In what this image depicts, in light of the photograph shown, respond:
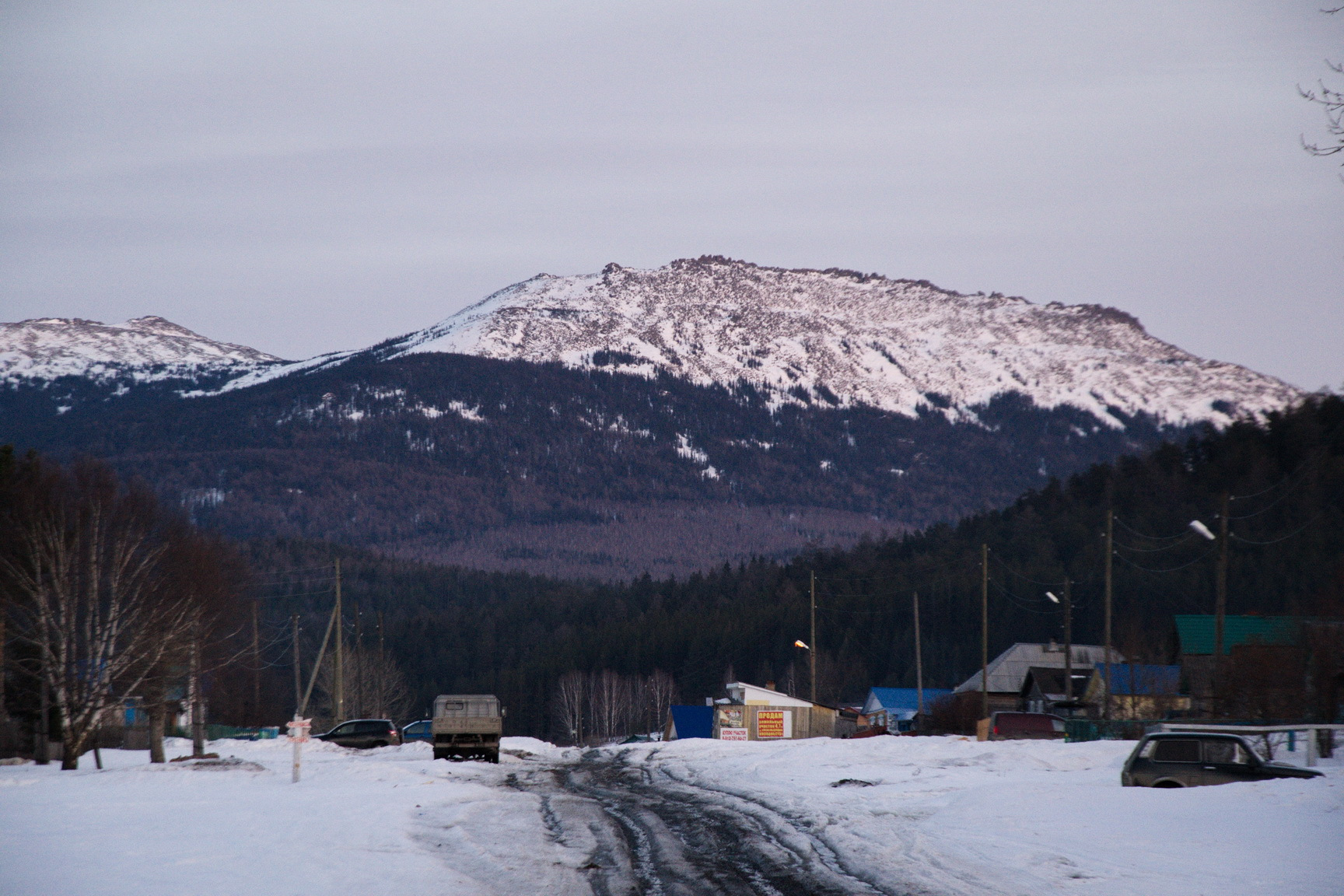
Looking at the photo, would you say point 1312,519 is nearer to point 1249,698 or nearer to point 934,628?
point 934,628

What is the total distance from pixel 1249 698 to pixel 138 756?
3517 centimetres

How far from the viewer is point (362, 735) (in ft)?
157

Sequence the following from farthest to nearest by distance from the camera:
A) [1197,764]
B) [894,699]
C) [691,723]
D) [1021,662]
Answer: [894,699], [1021,662], [691,723], [1197,764]

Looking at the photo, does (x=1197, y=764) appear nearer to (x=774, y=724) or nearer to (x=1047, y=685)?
(x=774, y=724)

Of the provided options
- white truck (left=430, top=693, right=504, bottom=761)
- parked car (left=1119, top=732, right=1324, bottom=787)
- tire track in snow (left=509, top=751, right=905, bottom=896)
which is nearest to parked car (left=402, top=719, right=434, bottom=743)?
white truck (left=430, top=693, right=504, bottom=761)

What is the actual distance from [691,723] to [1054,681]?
81.0 ft

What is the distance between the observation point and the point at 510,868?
13.6 metres

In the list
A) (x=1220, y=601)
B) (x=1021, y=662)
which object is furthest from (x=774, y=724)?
(x=1021, y=662)

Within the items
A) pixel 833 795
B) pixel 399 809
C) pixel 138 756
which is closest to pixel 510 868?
pixel 399 809

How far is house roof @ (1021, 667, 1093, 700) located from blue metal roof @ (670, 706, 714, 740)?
22032mm

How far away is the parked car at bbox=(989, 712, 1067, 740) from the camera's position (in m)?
47.6

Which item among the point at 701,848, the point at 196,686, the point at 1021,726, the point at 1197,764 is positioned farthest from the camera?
the point at 1021,726

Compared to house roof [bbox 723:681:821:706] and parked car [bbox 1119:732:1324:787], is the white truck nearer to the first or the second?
parked car [bbox 1119:732:1324:787]

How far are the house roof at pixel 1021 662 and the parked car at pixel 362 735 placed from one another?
4799 cm
